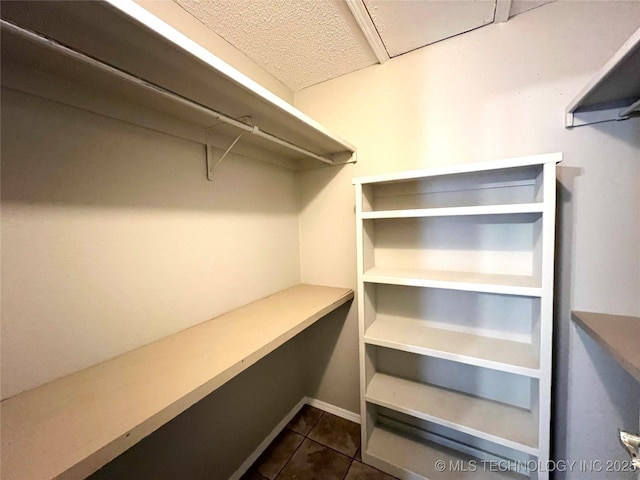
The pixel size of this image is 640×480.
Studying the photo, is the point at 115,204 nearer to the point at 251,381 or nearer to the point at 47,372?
the point at 47,372

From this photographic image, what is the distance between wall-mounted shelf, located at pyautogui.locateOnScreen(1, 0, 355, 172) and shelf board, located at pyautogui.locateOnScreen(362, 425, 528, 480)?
1.80 m

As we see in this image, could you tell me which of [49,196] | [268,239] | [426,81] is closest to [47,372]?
[49,196]

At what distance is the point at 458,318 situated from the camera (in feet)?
4.33

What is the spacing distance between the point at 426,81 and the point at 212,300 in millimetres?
1634

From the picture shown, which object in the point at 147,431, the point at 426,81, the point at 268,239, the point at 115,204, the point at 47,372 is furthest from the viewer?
the point at 268,239

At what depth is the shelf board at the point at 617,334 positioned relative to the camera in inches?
28.1

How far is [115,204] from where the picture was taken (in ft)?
2.78

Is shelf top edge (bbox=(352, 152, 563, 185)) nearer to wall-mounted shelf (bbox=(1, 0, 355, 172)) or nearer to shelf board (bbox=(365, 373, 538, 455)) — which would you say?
wall-mounted shelf (bbox=(1, 0, 355, 172))

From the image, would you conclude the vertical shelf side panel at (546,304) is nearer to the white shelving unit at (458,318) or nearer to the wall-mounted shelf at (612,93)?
the white shelving unit at (458,318)

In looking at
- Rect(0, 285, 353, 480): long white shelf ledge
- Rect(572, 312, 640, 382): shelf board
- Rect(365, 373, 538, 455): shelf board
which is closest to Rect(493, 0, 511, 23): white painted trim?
Rect(572, 312, 640, 382): shelf board

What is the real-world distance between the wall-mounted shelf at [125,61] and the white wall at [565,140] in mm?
771

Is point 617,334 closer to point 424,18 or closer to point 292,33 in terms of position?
point 424,18

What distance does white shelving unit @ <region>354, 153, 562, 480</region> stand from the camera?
3.30 feet

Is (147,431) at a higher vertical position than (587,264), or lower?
lower
